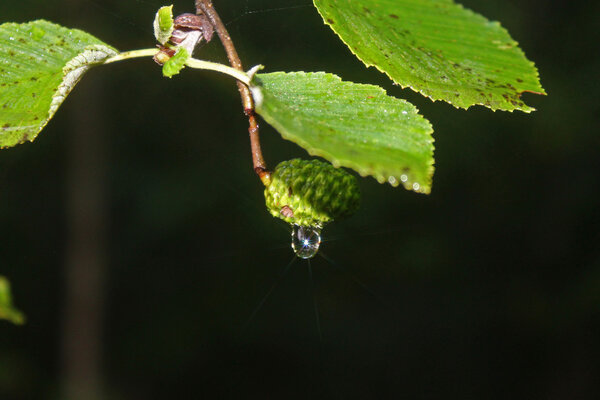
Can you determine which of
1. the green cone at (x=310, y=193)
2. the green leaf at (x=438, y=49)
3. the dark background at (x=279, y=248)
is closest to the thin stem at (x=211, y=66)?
the green leaf at (x=438, y=49)

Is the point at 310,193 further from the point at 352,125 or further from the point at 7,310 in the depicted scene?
the point at 7,310

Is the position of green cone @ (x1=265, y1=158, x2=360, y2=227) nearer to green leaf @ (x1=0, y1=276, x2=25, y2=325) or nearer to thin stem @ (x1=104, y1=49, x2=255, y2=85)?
thin stem @ (x1=104, y1=49, x2=255, y2=85)

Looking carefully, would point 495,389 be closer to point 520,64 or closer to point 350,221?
point 350,221

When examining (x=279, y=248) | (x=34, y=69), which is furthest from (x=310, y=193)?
(x=279, y=248)

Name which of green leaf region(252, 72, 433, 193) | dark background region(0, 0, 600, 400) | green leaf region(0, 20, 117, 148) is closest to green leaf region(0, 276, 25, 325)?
green leaf region(0, 20, 117, 148)

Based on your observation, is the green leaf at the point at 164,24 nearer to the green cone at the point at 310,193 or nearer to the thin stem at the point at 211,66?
the thin stem at the point at 211,66

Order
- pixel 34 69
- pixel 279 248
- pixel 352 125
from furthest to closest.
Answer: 1. pixel 279 248
2. pixel 34 69
3. pixel 352 125

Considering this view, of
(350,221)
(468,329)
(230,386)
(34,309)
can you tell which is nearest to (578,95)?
(350,221)

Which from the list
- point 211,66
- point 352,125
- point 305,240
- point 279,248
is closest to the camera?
point 352,125
